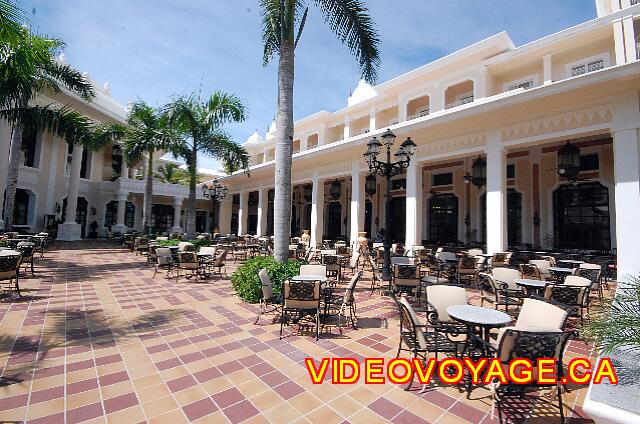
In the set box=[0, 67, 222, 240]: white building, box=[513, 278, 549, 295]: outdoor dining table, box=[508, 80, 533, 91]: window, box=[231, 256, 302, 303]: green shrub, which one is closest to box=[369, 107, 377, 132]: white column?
box=[508, 80, 533, 91]: window

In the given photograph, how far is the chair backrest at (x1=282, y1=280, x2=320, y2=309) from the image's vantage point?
178 inches

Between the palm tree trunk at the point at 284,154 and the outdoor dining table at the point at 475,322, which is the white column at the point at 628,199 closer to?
the outdoor dining table at the point at 475,322

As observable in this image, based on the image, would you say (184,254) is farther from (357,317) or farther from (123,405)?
(123,405)

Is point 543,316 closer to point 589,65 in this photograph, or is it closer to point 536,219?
point 536,219

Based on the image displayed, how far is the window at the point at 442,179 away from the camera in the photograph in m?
16.6

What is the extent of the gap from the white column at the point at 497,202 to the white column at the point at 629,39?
193 inches

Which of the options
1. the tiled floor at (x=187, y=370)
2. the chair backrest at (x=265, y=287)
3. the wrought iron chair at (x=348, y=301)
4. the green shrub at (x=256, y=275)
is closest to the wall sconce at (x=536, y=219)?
the tiled floor at (x=187, y=370)

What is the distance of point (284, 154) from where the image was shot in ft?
21.8

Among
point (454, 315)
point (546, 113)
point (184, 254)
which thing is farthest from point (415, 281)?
point (546, 113)

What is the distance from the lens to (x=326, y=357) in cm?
373

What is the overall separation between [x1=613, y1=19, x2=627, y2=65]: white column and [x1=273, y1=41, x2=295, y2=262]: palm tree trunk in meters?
11.0

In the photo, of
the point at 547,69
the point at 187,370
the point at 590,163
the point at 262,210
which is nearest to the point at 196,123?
the point at 262,210

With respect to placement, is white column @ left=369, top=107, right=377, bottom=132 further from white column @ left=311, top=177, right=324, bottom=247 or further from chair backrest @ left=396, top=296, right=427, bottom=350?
chair backrest @ left=396, top=296, right=427, bottom=350

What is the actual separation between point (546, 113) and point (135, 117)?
59.8 ft
